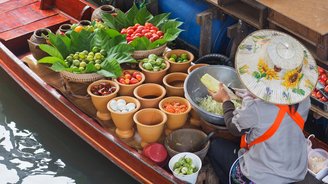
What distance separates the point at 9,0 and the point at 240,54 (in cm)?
419

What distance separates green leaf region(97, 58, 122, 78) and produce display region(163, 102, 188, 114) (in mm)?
566

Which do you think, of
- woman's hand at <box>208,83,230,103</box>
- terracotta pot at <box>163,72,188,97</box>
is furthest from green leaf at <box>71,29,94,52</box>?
woman's hand at <box>208,83,230,103</box>

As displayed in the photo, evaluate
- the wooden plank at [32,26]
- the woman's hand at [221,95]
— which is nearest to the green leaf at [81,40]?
the wooden plank at [32,26]

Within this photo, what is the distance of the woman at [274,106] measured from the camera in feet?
9.81

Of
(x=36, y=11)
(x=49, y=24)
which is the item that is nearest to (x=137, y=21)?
(x=49, y=24)

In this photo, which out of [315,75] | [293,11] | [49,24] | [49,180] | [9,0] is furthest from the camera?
[9,0]

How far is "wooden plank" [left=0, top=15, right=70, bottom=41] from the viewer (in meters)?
5.44

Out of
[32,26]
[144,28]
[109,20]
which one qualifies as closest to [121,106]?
[144,28]

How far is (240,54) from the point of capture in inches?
126

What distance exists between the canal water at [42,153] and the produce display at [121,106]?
0.75 meters

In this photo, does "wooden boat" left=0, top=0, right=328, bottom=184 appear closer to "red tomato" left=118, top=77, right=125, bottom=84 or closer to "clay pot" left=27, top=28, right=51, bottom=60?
"clay pot" left=27, top=28, right=51, bottom=60

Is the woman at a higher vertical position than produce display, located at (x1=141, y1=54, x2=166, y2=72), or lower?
higher

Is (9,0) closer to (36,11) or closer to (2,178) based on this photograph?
(36,11)

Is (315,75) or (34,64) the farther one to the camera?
(34,64)
